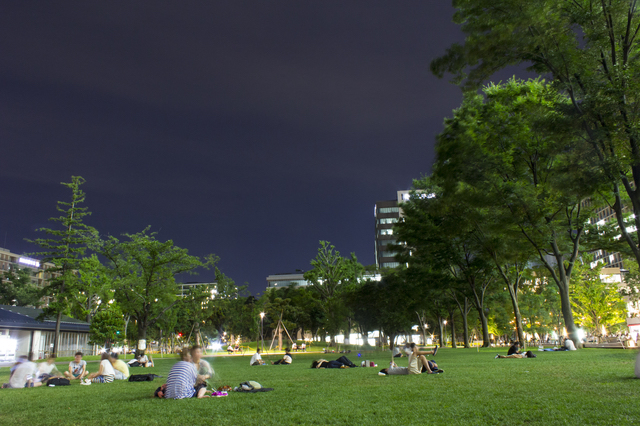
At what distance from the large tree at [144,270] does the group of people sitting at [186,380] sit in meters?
36.1

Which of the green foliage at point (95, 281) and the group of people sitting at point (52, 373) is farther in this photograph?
the green foliage at point (95, 281)

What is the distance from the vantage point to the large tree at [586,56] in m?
14.4

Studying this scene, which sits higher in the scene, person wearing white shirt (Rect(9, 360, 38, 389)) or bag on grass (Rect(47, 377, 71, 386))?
person wearing white shirt (Rect(9, 360, 38, 389))

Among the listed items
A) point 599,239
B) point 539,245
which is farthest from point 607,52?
point 599,239

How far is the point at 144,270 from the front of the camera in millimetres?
44688

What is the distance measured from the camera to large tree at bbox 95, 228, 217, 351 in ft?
145

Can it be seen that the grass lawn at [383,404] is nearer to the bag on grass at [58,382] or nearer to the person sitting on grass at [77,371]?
the bag on grass at [58,382]

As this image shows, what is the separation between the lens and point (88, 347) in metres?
54.9

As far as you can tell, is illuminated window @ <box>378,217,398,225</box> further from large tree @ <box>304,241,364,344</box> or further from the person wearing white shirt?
the person wearing white shirt

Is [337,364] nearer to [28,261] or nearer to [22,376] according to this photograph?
[22,376]

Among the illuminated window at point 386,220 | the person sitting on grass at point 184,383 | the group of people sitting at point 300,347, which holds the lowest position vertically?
the group of people sitting at point 300,347

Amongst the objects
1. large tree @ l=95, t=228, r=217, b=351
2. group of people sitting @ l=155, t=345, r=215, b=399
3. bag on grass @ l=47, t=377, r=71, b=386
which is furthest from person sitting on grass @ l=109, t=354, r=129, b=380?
large tree @ l=95, t=228, r=217, b=351

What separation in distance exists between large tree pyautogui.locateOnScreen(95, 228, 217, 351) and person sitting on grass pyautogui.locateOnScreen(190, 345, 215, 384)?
35798 millimetres

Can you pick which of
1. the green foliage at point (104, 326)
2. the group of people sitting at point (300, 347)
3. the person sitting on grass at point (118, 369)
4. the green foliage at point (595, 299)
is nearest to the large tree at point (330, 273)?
the group of people sitting at point (300, 347)
